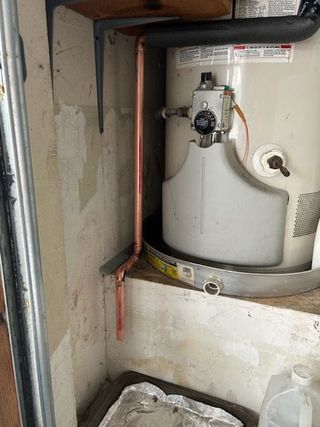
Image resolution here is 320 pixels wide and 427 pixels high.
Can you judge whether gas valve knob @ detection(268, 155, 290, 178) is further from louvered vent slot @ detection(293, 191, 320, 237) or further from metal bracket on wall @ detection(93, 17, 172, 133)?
metal bracket on wall @ detection(93, 17, 172, 133)

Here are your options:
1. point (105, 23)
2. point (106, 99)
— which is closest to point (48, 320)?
point (106, 99)

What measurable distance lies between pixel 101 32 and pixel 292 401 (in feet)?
3.66

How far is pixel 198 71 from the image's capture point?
3.10ft

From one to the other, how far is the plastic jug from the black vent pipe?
2.71 feet

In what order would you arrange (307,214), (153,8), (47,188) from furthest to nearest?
(307,214) < (153,8) < (47,188)

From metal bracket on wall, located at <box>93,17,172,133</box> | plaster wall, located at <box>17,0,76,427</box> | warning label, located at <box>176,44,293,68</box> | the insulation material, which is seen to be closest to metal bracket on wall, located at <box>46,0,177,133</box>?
metal bracket on wall, located at <box>93,17,172,133</box>

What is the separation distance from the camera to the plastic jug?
0.85m

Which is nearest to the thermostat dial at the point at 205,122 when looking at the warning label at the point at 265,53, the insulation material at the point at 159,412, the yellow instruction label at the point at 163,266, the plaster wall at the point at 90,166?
the warning label at the point at 265,53

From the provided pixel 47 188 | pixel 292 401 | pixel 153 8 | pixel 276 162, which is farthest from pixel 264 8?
pixel 292 401

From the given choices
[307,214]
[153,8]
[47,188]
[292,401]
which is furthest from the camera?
[307,214]

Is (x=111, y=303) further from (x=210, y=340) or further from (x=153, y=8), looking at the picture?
(x=153, y=8)

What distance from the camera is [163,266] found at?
42.2 inches

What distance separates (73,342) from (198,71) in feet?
2.77

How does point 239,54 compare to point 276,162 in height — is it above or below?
above
